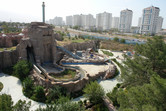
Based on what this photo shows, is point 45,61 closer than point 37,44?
No

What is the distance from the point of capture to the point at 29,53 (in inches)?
978

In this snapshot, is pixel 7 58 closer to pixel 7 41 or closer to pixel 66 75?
pixel 7 41

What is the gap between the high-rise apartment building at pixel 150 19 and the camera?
310ft

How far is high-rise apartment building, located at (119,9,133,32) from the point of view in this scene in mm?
118938

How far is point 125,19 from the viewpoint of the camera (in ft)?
398

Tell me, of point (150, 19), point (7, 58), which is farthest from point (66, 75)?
point (150, 19)

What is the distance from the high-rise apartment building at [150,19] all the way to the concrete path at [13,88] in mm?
108460

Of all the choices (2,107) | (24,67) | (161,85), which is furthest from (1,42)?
(161,85)

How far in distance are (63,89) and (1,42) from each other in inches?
1048

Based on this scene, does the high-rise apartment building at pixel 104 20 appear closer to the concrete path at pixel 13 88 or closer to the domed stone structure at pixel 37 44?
the domed stone structure at pixel 37 44

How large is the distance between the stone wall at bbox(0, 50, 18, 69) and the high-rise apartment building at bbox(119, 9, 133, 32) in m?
119

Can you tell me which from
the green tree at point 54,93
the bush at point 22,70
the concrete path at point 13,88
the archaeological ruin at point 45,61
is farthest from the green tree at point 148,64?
the bush at point 22,70

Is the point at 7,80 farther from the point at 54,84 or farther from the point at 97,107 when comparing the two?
the point at 97,107

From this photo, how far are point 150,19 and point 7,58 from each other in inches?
4280
